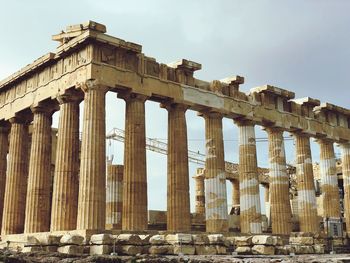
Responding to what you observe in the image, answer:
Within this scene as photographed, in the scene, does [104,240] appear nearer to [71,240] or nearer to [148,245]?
[71,240]

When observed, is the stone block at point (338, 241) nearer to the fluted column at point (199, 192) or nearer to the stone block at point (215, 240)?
the stone block at point (215, 240)

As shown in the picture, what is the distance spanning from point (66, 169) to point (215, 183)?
878 cm

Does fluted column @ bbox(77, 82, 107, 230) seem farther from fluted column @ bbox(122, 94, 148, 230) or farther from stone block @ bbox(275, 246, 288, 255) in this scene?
stone block @ bbox(275, 246, 288, 255)

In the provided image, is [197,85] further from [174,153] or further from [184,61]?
[174,153]

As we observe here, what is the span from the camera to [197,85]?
3123 centimetres

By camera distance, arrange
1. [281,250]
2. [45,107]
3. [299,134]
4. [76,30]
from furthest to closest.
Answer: [299,134] → [45,107] → [76,30] → [281,250]

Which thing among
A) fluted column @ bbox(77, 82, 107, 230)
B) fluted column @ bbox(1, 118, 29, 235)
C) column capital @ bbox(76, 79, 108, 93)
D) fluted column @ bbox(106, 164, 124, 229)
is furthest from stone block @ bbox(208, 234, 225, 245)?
fluted column @ bbox(1, 118, 29, 235)

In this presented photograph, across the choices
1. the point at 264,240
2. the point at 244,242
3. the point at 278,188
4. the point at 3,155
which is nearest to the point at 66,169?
the point at 3,155

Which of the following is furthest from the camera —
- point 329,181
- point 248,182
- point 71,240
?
point 329,181

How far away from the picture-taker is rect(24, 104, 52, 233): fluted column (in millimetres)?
28234

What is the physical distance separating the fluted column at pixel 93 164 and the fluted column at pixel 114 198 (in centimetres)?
514

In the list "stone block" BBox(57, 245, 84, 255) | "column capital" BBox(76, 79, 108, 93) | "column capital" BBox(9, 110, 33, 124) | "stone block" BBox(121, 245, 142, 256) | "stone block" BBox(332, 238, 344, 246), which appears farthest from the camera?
"stone block" BBox(332, 238, 344, 246)

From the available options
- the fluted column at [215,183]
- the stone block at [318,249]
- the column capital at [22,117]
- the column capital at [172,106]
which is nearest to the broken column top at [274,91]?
the fluted column at [215,183]

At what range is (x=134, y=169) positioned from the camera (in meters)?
26.6
